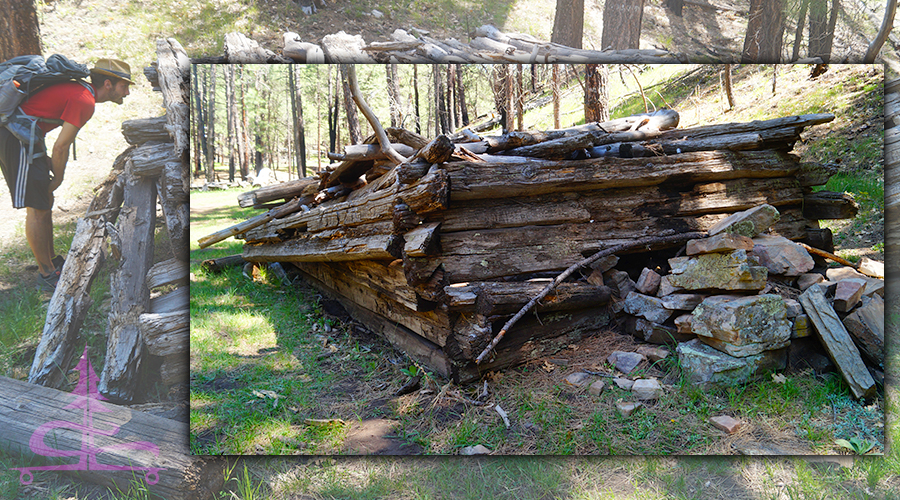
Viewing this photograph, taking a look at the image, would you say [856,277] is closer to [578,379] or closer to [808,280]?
[808,280]

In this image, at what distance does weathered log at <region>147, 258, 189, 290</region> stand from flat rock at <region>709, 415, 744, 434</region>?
3590 mm

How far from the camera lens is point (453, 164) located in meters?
2.91

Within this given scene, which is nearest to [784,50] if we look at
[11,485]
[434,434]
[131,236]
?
[434,434]

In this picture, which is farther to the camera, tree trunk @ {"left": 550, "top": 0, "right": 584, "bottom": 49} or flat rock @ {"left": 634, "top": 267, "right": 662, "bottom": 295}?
flat rock @ {"left": 634, "top": 267, "right": 662, "bottom": 295}

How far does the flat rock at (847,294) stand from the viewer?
9.72 ft

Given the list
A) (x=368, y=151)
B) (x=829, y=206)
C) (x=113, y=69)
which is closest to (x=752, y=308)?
(x=829, y=206)

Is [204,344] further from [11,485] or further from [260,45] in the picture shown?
[260,45]

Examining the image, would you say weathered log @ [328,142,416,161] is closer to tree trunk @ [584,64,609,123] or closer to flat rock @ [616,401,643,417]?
tree trunk @ [584,64,609,123]

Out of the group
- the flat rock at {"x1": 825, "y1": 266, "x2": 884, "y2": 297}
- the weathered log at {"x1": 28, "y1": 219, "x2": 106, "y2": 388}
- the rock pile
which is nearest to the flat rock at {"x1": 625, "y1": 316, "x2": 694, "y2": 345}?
the rock pile

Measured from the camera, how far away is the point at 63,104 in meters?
2.84

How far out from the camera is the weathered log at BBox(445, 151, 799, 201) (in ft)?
9.61

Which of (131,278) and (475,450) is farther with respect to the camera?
(131,278)

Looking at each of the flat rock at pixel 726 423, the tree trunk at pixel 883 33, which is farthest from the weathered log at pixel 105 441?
the tree trunk at pixel 883 33

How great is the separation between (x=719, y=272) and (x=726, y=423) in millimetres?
1010
